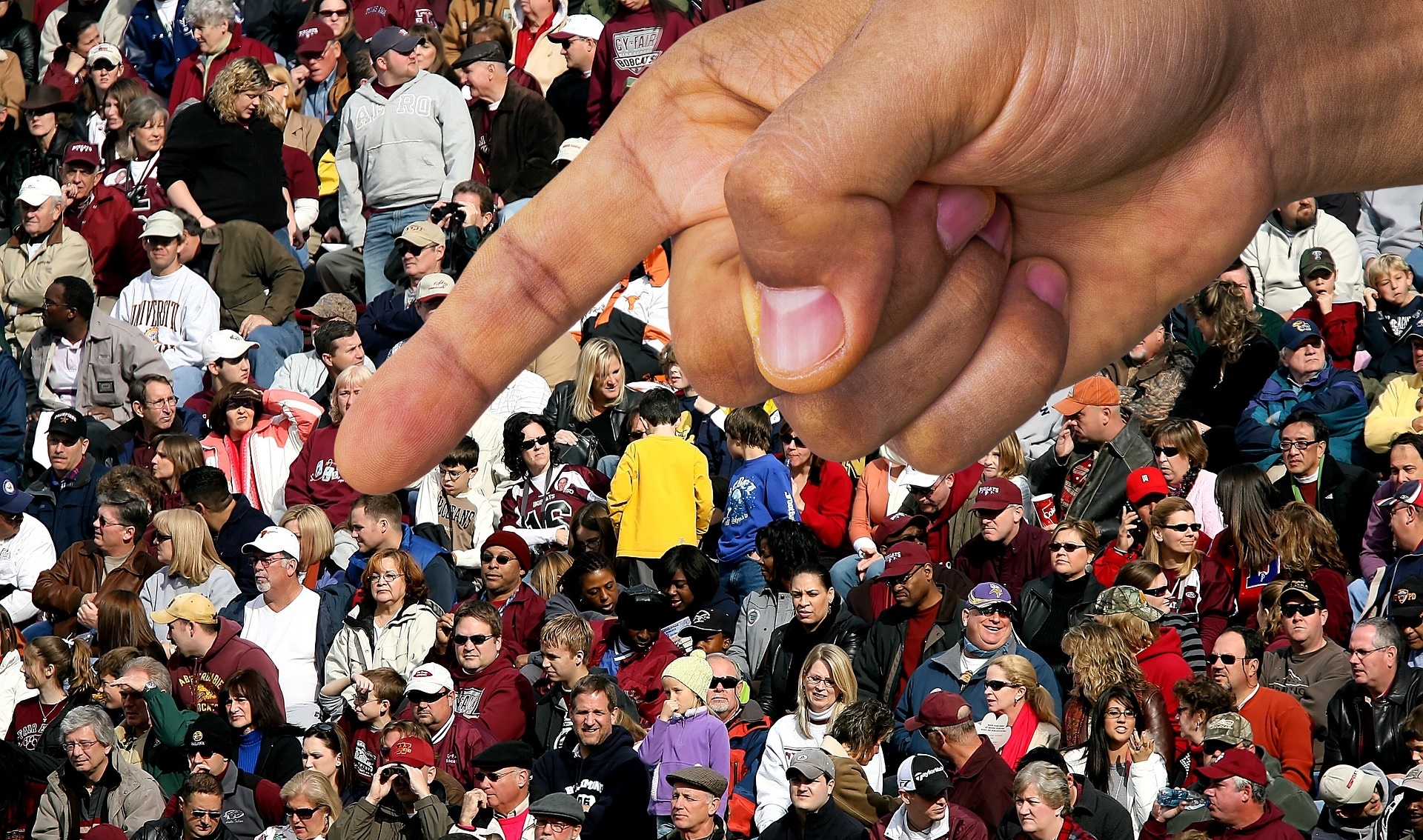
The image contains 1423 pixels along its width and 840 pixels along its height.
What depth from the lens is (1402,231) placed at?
1285cm

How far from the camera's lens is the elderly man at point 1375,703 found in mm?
8156

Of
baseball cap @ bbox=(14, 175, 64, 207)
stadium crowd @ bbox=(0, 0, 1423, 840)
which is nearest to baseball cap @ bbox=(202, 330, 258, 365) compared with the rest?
stadium crowd @ bbox=(0, 0, 1423, 840)

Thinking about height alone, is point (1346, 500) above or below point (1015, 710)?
below

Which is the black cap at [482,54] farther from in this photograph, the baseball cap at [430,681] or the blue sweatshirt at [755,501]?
the baseball cap at [430,681]

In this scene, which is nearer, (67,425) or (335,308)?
(67,425)

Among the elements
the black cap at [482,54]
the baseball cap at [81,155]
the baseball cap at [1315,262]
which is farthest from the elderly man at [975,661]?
the baseball cap at [81,155]

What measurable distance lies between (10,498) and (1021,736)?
6.73 meters

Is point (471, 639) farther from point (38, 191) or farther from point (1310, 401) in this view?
point (38, 191)

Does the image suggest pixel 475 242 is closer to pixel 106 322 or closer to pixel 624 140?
pixel 106 322

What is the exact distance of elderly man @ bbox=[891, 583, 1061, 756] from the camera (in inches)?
350

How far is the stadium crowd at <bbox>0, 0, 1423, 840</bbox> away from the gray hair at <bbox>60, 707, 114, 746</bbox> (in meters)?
0.02

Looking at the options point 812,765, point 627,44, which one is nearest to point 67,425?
point 627,44

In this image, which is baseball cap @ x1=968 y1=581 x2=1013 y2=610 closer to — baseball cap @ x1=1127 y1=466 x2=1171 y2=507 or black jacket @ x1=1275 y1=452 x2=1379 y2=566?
baseball cap @ x1=1127 y1=466 x2=1171 y2=507

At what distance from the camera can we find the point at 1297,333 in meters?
10.6
